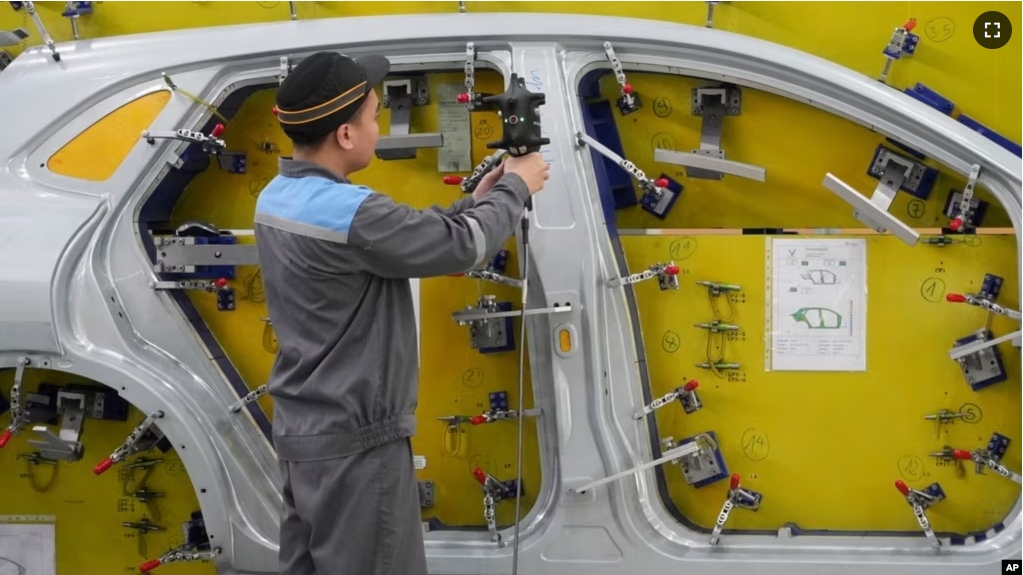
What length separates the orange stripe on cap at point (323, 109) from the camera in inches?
81.2

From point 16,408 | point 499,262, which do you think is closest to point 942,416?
point 499,262

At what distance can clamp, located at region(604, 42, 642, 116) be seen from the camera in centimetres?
284

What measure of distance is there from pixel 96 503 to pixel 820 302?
2.60 m

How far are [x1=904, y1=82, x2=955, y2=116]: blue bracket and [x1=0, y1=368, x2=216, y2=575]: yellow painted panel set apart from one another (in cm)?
276

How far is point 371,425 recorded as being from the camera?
2.06 meters

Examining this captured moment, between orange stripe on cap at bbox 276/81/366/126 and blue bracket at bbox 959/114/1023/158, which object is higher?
blue bracket at bbox 959/114/1023/158

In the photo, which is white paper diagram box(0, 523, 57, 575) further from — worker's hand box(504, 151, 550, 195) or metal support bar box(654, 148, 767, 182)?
metal support bar box(654, 148, 767, 182)

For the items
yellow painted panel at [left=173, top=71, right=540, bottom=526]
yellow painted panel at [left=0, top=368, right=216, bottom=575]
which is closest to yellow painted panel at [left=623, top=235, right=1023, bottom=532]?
yellow painted panel at [left=173, top=71, right=540, bottom=526]

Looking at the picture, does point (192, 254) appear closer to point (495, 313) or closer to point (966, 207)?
point (495, 313)

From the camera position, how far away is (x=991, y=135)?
2.82 m

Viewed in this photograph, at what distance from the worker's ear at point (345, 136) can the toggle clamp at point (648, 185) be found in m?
0.93

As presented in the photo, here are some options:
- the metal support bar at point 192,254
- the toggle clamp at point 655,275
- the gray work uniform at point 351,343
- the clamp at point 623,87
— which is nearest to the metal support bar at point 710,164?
the clamp at point 623,87

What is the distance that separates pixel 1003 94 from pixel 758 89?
0.77m

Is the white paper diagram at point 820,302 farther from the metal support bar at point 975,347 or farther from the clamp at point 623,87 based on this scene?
the clamp at point 623,87
